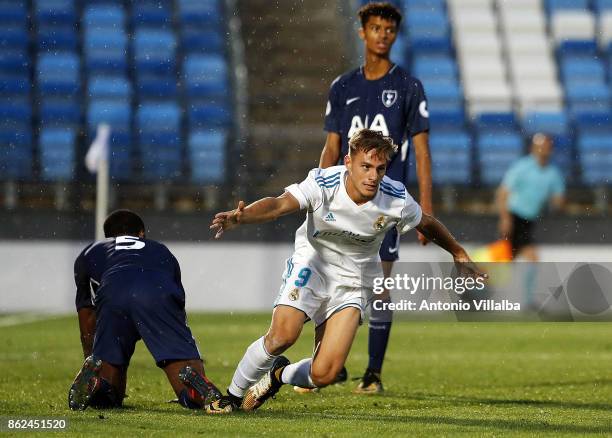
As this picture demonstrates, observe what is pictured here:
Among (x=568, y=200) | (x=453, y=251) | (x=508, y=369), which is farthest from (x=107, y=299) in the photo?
(x=568, y=200)

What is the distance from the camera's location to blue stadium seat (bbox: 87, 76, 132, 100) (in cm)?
2016

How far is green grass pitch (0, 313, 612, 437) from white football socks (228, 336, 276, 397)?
0.18m

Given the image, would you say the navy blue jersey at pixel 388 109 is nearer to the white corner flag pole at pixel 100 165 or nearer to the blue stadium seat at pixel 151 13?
the white corner flag pole at pixel 100 165

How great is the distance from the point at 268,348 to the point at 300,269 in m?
0.43

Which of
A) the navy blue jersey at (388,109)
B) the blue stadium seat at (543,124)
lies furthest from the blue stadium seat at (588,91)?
the navy blue jersey at (388,109)

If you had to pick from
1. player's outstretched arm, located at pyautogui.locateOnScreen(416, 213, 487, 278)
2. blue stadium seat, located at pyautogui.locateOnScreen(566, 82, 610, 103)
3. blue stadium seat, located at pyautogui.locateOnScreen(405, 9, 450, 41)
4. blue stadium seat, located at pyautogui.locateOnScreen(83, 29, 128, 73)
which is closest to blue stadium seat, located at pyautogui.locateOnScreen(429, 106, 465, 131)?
blue stadium seat, located at pyautogui.locateOnScreen(566, 82, 610, 103)

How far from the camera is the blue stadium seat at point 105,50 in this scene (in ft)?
68.7

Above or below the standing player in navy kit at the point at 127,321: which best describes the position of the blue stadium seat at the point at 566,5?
above

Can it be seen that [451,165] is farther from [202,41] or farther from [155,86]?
[202,41]

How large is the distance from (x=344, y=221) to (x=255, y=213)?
0.80 metres

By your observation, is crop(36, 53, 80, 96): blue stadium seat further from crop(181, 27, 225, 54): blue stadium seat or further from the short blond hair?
the short blond hair

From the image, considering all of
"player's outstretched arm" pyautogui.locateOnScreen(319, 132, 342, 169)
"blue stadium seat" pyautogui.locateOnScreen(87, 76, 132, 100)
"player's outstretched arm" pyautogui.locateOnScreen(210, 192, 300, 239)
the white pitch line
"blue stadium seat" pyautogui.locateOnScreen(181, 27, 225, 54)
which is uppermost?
"blue stadium seat" pyautogui.locateOnScreen(181, 27, 225, 54)

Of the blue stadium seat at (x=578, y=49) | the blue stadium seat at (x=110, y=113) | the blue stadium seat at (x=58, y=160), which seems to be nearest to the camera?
the blue stadium seat at (x=58, y=160)

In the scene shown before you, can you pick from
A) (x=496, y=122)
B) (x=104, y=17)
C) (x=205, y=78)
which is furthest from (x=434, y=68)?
(x=104, y=17)
